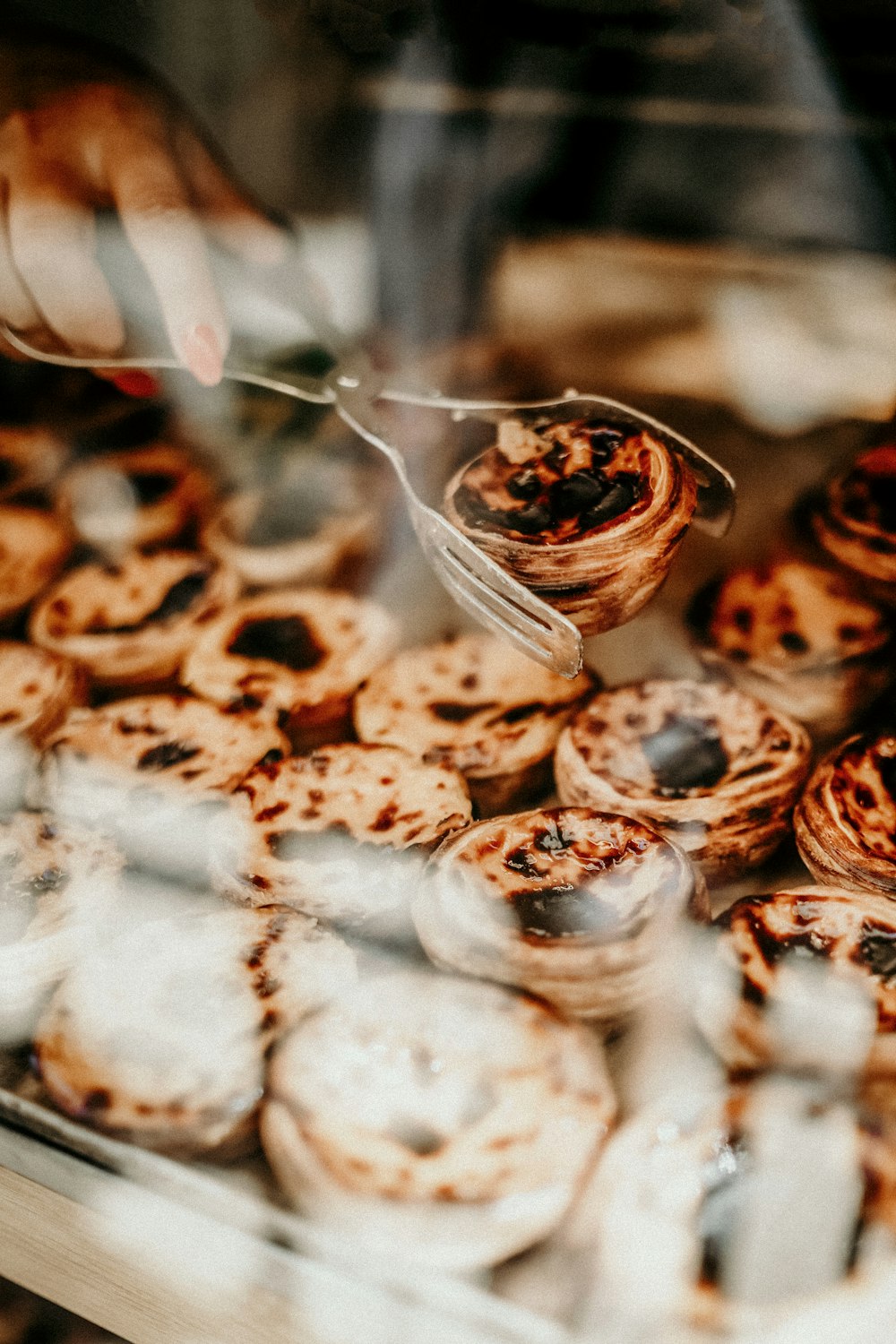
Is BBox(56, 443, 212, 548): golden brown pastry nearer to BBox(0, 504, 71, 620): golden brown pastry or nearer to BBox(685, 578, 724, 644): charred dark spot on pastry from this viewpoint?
BBox(0, 504, 71, 620): golden brown pastry

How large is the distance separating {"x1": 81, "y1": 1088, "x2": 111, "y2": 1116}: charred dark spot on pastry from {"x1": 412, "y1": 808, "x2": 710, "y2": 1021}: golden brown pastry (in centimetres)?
59

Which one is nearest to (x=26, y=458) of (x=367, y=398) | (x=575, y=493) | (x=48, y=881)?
(x=367, y=398)

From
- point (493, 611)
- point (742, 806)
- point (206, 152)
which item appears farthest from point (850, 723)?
point (206, 152)

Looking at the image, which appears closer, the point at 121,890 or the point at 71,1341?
the point at 121,890

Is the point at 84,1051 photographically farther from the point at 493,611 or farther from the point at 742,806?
the point at 742,806

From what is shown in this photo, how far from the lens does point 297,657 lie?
2467mm

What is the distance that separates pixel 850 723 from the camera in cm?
218

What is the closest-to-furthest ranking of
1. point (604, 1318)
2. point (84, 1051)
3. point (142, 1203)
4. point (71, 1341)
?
1. point (604, 1318)
2. point (142, 1203)
3. point (84, 1051)
4. point (71, 1341)

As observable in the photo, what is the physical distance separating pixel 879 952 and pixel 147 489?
7.96 ft

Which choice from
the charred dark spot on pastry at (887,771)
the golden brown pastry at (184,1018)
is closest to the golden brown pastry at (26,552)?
the golden brown pastry at (184,1018)

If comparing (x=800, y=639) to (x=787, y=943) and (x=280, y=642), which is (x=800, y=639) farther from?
(x=280, y=642)

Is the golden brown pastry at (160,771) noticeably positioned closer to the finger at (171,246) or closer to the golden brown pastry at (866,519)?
the finger at (171,246)

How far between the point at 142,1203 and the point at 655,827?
1116 mm

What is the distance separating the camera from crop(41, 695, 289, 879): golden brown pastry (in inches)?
79.2
